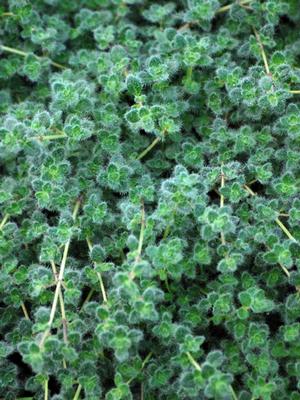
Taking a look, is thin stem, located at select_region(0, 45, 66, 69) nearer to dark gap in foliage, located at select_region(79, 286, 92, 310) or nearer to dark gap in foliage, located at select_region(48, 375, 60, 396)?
dark gap in foliage, located at select_region(79, 286, 92, 310)

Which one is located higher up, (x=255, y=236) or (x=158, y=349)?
(x=255, y=236)

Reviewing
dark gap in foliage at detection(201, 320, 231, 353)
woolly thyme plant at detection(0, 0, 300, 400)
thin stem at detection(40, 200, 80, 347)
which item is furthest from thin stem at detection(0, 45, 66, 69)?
dark gap in foliage at detection(201, 320, 231, 353)

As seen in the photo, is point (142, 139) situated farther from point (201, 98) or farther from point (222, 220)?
point (222, 220)

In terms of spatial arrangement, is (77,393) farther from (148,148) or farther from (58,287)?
(148,148)

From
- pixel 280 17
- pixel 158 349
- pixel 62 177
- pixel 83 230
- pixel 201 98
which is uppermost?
pixel 280 17

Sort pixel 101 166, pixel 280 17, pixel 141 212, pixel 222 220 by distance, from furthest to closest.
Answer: pixel 280 17, pixel 101 166, pixel 141 212, pixel 222 220

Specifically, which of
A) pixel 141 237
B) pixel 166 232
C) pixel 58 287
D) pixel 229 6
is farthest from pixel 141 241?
pixel 229 6

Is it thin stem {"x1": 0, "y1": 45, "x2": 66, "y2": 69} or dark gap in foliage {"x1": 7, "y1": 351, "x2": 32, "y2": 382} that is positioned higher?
thin stem {"x1": 0, "y1": 45, "x2": 66, "y2": 69}

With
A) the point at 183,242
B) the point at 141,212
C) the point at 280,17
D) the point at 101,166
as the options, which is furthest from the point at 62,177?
the point at 280,17
